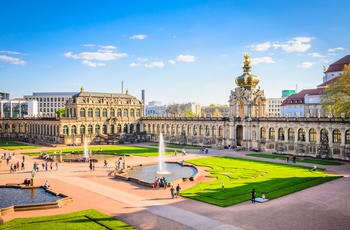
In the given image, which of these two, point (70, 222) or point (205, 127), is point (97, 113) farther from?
point (70, 222)

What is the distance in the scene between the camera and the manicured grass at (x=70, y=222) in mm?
25703

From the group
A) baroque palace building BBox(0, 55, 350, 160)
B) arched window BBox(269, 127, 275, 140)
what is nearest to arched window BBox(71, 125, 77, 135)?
baroque palace building BBox(0, 55, 350, 160)

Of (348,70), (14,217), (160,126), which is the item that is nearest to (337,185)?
(348,70)

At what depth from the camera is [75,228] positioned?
25469mm

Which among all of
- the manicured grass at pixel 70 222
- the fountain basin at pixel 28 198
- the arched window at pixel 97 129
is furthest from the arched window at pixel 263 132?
the manicured grass at pixel 70 222

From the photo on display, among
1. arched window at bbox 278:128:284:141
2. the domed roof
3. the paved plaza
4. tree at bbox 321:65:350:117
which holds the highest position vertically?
the domed roof

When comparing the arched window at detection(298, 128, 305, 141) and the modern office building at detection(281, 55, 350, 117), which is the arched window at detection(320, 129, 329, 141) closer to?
the arched window at detection(298, 128, 305, 141)

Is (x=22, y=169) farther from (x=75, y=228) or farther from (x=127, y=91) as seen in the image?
(x=127, y=91)

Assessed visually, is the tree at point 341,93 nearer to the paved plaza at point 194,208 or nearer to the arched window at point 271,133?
the arched window at point 271,133

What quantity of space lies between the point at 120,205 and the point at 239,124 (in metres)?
53.2

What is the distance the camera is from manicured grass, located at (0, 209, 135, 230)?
25703 mm

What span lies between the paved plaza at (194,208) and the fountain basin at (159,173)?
1.17 metres

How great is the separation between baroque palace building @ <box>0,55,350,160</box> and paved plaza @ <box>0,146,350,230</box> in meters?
23.7

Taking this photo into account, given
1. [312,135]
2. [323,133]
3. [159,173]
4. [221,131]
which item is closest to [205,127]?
[221,131]
